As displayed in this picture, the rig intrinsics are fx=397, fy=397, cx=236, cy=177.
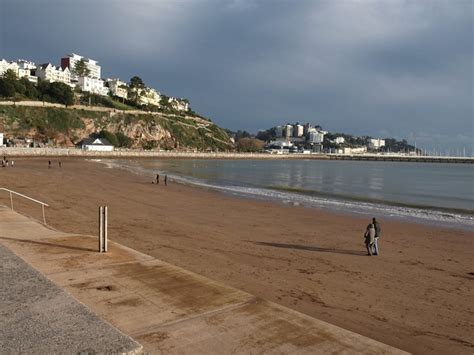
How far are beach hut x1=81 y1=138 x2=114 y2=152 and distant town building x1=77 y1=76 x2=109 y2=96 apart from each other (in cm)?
4784

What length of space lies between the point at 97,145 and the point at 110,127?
16.1 metres

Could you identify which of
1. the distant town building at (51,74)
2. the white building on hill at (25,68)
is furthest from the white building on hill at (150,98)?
the white building on hill at (25,68)

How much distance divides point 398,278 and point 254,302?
5833 mm

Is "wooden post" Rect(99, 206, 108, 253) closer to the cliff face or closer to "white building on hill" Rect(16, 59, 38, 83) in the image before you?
the cliff face

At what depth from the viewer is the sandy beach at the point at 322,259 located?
7.05 m

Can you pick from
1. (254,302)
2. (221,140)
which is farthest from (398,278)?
(221,140)

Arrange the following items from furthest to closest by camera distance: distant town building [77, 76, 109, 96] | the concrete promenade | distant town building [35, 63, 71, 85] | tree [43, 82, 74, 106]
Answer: distant town building [77, 76, 109, 96] → distant town building [35, 63, 71, 85] → tree [43, 82, 74, 106] → the concrete promenade

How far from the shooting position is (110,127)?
114 metres

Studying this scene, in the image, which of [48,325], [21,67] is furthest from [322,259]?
[21,67]

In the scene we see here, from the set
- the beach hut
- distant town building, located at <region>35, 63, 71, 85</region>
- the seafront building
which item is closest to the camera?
the beach hut

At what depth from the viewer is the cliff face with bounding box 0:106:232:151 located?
309 feet

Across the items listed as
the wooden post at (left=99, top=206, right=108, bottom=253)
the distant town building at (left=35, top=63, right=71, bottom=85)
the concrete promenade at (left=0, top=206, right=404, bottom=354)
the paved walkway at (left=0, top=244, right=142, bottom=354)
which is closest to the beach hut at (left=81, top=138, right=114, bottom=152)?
the distant town building at (left=35, top=63, right=71, bottom=85)

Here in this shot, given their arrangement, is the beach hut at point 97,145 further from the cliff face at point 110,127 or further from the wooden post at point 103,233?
the wooden post at point 103,233

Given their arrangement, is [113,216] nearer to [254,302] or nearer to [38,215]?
[38,215]
